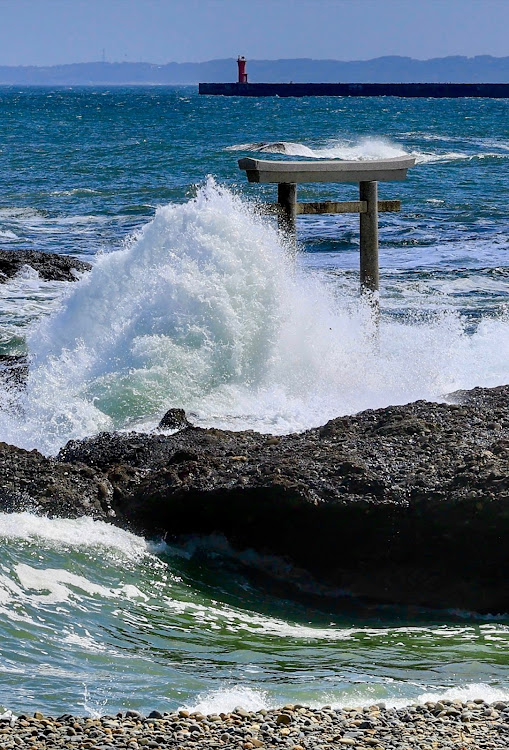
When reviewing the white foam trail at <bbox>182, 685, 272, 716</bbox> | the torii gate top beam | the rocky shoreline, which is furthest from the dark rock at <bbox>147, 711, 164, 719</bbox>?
the torii gate top beam

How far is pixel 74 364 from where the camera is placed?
930 cm

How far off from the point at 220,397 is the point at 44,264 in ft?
26.4

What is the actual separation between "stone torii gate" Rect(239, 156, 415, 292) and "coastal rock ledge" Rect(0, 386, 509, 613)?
316cm

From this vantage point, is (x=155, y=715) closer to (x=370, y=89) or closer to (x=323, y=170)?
(x=323, y=170)

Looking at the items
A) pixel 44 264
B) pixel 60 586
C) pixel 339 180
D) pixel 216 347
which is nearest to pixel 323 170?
pixel 339 180

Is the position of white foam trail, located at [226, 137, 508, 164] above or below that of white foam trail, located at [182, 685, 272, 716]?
above

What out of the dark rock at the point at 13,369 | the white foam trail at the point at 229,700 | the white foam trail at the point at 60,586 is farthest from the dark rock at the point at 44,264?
the white foam trail at the point at 229,700

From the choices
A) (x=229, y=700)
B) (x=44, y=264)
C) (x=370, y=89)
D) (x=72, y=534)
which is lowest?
(x=229, y=700)

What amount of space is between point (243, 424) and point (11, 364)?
120 inches

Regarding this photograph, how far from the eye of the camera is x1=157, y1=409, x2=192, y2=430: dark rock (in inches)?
300

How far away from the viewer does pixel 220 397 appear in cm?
869

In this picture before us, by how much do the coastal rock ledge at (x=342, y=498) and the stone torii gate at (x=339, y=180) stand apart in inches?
124

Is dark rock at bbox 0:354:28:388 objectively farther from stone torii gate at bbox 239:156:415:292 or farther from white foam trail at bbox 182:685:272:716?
white foam trail at bbox 182:685:272:716

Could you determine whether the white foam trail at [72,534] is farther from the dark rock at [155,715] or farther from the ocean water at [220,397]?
the dark rock at [155,715]
